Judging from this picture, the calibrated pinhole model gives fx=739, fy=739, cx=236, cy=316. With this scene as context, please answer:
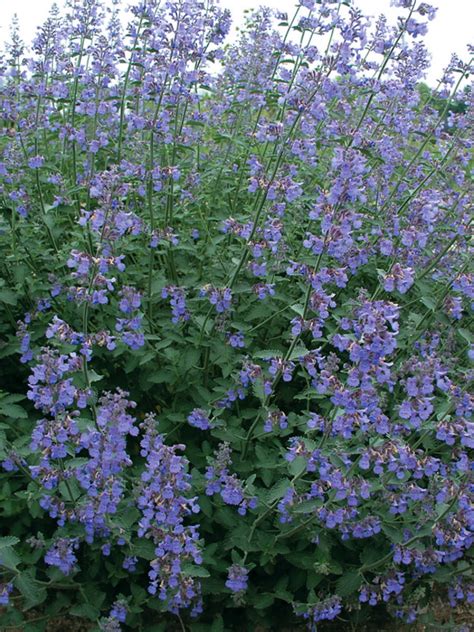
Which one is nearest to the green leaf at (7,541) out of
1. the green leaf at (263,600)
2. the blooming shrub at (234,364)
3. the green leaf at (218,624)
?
the blooming shrub at (234,364)

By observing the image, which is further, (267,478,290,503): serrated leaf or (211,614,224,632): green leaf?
(211,614,224,632): green leaf

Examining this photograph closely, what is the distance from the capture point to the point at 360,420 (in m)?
3.11

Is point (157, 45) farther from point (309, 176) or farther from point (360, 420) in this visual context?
point (360, 420)

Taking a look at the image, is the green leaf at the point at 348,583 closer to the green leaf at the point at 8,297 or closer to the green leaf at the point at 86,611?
the green leaf at the point at 86,611

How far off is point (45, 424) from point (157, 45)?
254cm

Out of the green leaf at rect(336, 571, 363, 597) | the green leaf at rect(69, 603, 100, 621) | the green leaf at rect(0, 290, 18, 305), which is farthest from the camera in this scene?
the green leaf at rect(0, 290, 18, 305)

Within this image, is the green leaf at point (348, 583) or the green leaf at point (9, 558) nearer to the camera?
the green leaf at point (9, 558)

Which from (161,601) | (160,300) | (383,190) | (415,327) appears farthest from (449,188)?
(161,601)

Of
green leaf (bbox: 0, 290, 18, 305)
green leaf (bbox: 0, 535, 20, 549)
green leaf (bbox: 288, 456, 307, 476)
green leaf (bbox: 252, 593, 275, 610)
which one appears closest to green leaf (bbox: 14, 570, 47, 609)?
green leaf (bbox: 0, 535, 20, 549)

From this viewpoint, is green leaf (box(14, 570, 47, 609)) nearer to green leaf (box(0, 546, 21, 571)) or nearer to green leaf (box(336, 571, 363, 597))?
green leaf (box(0, 546, 21, 571))

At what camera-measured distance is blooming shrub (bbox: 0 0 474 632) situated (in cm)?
324

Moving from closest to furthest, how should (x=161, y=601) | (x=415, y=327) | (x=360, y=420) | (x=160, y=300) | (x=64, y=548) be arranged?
(x=360, y=420) < (x=64, y=548) < (x=161, y=601) < (x=415, y=327) < (x=160, y=300)

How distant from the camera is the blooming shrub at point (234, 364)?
3236mm

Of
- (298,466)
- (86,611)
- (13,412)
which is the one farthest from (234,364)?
(86,611)
